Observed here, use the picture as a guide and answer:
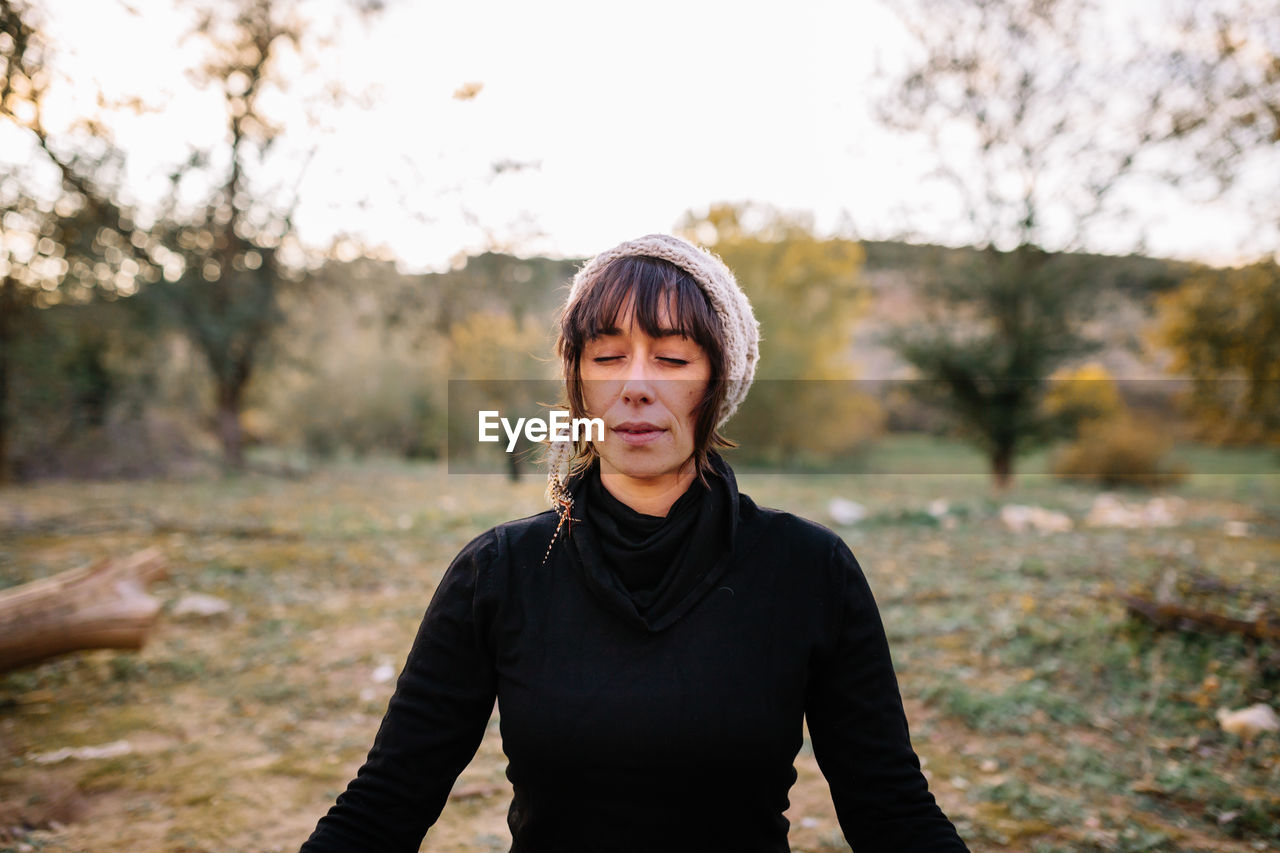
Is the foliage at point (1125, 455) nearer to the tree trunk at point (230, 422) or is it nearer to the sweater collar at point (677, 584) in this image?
the sweater collar at point (677, 584)

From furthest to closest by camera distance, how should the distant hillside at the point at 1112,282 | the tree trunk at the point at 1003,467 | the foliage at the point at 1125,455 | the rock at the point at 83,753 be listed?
the foliage at the point at 1125,455 < the tree trunk at the point at 1003,467 < the distant hillside at the point at 1112,282 < the rock at the point at 83,753

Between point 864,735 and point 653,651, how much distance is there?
1.46ft

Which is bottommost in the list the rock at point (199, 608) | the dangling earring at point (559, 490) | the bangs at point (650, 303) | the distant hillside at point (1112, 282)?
the rock at point (199, 608)

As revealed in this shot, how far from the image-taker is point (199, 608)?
5797 millimetres

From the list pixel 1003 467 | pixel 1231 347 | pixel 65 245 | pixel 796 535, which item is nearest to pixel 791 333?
pixel 1003 467

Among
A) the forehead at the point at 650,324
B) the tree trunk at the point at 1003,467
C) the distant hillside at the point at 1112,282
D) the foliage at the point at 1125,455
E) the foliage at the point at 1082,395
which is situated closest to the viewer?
the forehead at the point at 650,324

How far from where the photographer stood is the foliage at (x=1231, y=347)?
9812 mm

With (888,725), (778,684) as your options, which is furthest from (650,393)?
(888,725)

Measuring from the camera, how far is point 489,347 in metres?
17.3

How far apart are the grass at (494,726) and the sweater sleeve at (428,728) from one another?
1774 millimetres

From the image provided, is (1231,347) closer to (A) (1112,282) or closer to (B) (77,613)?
(A) (1112,282)

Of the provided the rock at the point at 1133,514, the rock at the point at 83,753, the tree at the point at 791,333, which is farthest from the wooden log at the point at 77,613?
the tree at the point at 791,333

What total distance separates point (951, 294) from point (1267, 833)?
14.1m

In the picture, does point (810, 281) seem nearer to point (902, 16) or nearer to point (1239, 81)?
point (902, 16)
